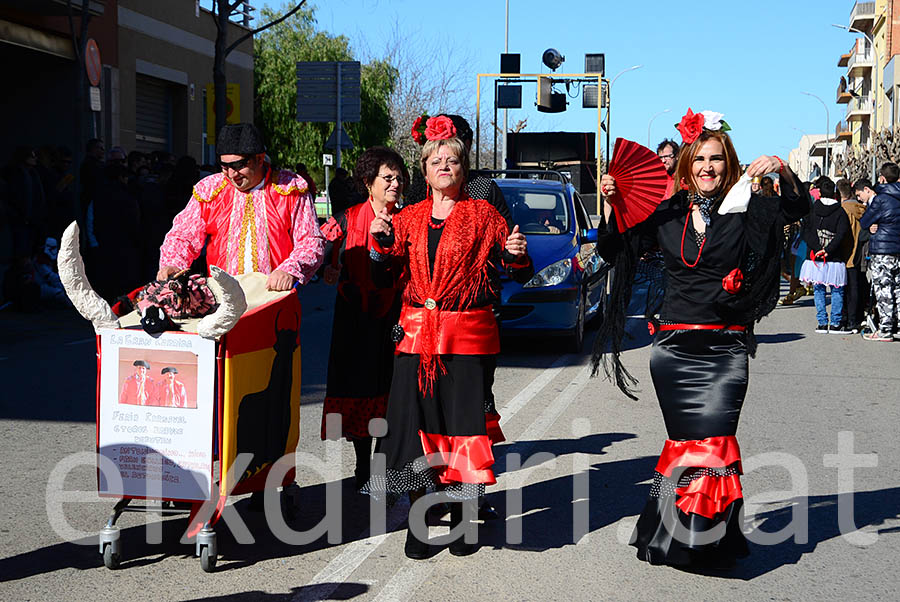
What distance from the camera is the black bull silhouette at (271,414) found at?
4.74 metres

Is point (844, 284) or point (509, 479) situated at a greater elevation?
point (844, 284)

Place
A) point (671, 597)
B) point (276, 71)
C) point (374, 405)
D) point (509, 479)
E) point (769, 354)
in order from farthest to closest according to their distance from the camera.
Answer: point (276, 71)
point (769, 354)
point (509, 479)
point (374, 405)
point (671, 597)

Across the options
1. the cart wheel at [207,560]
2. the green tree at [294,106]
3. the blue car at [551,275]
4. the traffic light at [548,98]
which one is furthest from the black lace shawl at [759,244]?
the green tree at [294,106]

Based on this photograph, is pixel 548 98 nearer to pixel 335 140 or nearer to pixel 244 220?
pixel 335 140

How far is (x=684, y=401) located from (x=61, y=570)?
2.75 m

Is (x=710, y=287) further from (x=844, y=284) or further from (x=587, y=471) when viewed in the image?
(x=844, y=284)

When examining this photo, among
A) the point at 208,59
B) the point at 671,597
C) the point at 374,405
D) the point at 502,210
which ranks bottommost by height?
the point at 671,597

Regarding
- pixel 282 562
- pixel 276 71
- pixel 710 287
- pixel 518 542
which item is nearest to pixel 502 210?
pixel 710 287

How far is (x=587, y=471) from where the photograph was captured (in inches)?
258

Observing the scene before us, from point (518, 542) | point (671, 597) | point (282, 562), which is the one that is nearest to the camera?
point (671, 597)

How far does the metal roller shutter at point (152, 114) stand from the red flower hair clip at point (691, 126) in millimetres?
22751

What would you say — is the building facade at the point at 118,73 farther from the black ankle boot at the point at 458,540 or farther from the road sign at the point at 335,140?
the black ankle boot at the point at 458,540

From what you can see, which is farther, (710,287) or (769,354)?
(769,354)

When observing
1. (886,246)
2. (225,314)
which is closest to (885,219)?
(886,246)
